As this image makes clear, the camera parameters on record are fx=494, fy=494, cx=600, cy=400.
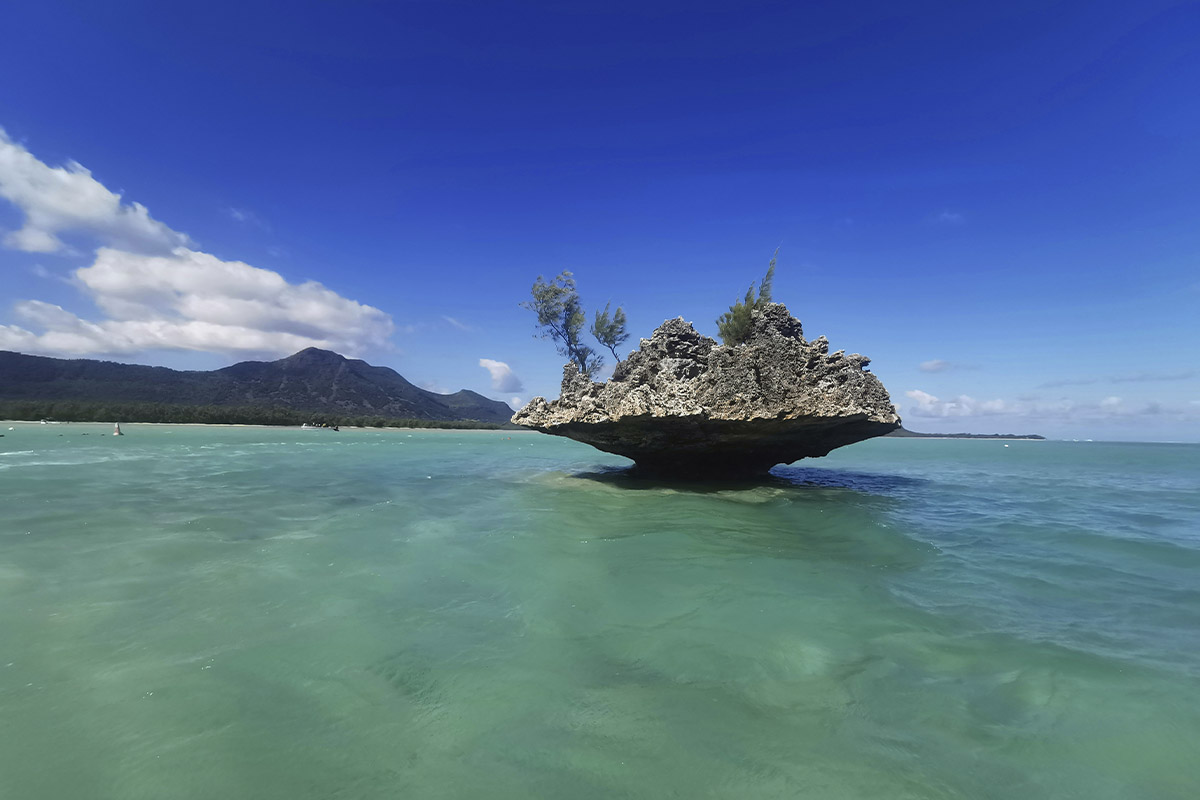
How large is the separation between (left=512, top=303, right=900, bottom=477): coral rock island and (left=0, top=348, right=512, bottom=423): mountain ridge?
4210 inches

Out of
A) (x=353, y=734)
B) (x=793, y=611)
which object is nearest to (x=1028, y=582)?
A: (x=793, y=611)

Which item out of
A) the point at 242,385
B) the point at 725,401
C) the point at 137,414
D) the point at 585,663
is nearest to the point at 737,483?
the point at 725,401

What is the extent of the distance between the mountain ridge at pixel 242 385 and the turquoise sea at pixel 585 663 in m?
111

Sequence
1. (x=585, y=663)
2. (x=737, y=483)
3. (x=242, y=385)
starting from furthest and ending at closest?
(x=242, y=385)
(x=737, y=483)
(x=585, y=663)

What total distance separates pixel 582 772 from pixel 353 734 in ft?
4.45

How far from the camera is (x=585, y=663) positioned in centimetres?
380

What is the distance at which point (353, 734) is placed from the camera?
2.85 meters

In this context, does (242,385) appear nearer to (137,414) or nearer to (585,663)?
(137,414)

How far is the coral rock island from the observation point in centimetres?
1271

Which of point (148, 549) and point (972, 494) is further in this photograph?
point (972, 494)

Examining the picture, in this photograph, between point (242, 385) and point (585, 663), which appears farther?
point (242, 385)

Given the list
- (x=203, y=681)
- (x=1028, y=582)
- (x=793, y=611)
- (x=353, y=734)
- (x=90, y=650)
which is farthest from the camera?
(x=1028, y=582)

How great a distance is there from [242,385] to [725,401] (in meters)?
147

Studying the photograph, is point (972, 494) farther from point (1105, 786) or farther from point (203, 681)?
point (203, 681)
